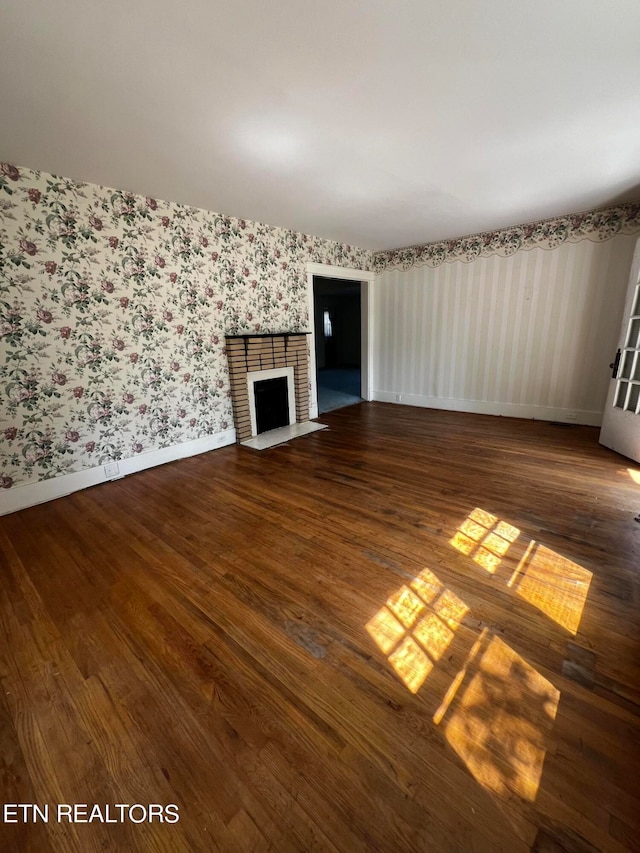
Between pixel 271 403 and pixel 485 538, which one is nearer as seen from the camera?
pixel 485 538

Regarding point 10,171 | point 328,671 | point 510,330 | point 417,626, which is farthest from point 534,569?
point 10,171

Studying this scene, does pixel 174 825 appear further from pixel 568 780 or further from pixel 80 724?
pixel 568 780

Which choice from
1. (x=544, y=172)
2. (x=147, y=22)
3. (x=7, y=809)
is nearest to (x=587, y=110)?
(x=544, y=172)

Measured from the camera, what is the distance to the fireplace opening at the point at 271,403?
424 centimetres

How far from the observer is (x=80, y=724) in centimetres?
119

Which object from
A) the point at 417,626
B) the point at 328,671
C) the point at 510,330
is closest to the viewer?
the point at 328,671

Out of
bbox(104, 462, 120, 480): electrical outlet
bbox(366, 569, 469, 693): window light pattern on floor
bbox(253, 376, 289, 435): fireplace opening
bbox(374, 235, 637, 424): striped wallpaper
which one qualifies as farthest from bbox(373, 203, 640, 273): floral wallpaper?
bbox(104, 462, 120, 480): electrical outlet

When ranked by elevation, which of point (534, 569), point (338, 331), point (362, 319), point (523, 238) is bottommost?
point (534, 569)

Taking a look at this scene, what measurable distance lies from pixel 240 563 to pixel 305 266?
151 inches

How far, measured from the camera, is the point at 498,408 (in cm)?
489

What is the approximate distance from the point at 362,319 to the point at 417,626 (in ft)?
16.5

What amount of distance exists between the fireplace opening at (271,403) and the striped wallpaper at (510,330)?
7.03 feet

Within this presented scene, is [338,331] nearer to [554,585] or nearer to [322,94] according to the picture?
[322,94]

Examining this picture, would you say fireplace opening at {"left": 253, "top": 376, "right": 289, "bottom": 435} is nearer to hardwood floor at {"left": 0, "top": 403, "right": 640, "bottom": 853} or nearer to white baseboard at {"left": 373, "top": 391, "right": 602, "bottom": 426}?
hardwood floor at {"left": 0, "top": 403, "right": 640, "bottom": 853}
